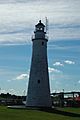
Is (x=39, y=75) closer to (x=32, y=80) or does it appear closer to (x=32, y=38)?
(x=32, y=80)

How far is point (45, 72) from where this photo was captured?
56531 mm

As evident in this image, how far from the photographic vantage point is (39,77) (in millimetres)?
56000

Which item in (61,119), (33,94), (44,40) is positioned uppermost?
(44,40)

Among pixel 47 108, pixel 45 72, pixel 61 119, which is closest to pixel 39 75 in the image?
pixel 45 72

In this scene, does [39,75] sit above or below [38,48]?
below

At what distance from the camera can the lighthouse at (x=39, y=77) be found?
183 ft

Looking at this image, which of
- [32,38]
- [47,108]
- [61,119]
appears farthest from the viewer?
[32,38]

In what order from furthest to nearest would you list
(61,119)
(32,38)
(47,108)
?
(32,38)
(47,108)
(61,119)

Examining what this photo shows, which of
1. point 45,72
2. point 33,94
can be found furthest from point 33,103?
point 45,72

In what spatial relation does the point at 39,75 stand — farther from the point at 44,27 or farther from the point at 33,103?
the point at 44,27

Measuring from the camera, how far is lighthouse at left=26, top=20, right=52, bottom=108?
55781 mm

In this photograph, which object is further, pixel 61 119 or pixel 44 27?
pixel 44 27

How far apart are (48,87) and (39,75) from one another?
2277 millimetres

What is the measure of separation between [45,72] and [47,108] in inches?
216
